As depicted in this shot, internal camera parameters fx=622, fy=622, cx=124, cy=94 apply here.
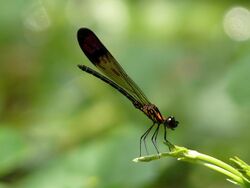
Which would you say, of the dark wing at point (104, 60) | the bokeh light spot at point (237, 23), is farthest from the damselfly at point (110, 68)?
the bokeh light spot at point (237, 23)

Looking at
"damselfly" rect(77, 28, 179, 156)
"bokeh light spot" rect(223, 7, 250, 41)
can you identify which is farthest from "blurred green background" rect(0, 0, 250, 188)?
"damselfly" rect(77, 28, 179, 156)

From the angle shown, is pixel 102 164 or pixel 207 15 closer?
pixel 102 164

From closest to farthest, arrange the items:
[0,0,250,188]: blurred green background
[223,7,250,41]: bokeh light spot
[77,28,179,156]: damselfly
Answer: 1. [77,28,179,156]: damselfly
2. [0,0,250,188]: blurred green background
3. [223,7,250,41]: bokeh light spot

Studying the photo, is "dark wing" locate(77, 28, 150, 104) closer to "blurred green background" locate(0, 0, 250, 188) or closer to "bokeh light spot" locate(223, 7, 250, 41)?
"blurred green background" locate(0, 0, 250, 188)

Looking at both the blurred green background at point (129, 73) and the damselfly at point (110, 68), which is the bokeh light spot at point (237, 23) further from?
the damselfly at point (110, 68)

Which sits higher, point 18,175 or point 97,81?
point 97,81

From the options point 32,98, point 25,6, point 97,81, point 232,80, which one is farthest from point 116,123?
point 232,80

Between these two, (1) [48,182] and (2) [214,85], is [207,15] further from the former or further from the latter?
(1) [48,182]
